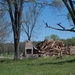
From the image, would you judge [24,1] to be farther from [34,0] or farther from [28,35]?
[28,35]

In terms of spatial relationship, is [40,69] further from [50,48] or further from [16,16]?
[50,48]

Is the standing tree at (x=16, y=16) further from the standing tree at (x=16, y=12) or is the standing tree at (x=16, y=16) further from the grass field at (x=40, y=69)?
the grass field at (x=40, y=69)

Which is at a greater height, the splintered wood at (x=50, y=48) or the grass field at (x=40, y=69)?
the splintered wood at (x=50, y=48)

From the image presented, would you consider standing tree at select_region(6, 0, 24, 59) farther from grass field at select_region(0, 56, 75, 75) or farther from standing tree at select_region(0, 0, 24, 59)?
grass field at select_region(0, 56, 75, 75)

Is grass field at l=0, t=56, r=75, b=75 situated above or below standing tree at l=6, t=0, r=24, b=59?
below

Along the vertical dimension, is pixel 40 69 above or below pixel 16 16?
below

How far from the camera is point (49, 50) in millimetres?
32188

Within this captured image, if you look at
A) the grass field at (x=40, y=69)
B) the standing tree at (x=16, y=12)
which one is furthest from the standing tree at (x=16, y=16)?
the grass field at (x=40, y=69)

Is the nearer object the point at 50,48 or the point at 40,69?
the point at 40,69

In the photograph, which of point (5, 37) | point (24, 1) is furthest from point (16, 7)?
point (5, 37)

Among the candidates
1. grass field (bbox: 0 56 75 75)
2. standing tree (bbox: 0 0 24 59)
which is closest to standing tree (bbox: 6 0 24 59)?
standing tree (bbox: 0 0 24 59)

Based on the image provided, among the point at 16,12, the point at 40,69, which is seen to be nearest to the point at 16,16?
the point at 16,12

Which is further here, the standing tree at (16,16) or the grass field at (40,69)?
the standing tree at (16,16)

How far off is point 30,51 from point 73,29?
3267cm
